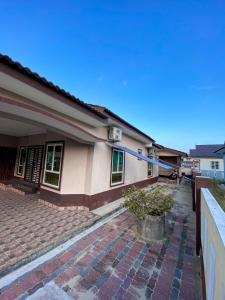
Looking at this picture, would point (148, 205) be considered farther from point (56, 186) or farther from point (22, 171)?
point (22, 171)

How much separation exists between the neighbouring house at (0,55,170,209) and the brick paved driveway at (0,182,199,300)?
3.02 metres

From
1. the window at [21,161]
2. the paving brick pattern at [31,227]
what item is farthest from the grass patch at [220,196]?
the window at [21,161]

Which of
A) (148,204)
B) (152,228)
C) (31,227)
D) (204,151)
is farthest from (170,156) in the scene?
(204,151)

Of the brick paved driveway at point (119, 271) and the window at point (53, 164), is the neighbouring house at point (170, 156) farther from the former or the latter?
the brick paved driveway at point (119, 271)

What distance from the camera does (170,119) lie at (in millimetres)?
20625

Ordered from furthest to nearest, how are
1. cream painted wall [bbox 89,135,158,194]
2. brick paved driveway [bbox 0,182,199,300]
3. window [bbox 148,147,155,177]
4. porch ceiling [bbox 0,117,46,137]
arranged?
window [bbox 148,147,155,177]
porch ceiling [bbox 0,117,46,137]
cream painted wall [bbox 89,135,158,194]
brick paved driveway [bbox 0,182,199,300]

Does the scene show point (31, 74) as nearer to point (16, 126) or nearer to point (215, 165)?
point (16, 126)

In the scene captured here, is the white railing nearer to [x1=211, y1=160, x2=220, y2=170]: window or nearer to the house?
the house

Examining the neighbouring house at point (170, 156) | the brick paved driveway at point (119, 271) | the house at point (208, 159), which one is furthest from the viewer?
the house at point (208, 159)

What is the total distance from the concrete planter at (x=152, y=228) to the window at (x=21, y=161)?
33.2ft

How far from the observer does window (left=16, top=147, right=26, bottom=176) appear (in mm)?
11438

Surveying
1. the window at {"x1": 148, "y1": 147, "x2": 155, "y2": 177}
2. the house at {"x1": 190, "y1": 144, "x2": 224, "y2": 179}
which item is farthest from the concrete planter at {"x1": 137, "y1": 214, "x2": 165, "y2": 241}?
the house at {"x1": 190, "y1": 144, "x2": 224, "y2": 179}

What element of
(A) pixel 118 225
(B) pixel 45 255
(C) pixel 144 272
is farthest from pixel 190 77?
(B) pixel 45 255

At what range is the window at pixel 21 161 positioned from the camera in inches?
450
